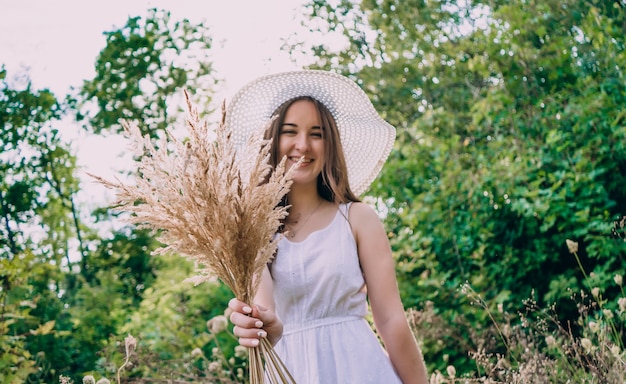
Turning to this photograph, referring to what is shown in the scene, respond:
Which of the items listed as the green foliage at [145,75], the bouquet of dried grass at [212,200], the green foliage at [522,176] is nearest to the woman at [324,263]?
the bouquet of dried grass at [212,200]

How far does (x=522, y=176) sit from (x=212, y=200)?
4.21 meters

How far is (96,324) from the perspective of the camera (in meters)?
6.57

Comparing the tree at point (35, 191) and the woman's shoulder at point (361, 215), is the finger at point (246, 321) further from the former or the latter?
the tree at point (35, 191)

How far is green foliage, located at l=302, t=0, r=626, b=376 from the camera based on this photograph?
17.5 ft

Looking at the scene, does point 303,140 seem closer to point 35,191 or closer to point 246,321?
point 246,321

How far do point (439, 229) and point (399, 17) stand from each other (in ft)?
13.6

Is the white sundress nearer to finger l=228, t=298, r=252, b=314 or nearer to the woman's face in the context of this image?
the woman's face

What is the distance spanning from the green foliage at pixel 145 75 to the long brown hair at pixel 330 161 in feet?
19.7

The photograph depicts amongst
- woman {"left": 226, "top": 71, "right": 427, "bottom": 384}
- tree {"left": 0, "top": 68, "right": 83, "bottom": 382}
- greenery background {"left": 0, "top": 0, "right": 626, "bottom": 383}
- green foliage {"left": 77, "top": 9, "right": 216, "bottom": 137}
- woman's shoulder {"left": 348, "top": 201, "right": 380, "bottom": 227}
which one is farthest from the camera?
green foliage {"left": 77, "top": 9, "right": 216, "bottom": 137}

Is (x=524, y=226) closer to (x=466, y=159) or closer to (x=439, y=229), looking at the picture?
(x=439, y=229)

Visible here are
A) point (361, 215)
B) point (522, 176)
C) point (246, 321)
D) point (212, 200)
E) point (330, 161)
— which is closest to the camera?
point (212, 200)

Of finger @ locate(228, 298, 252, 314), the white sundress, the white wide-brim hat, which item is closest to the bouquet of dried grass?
finger @ locate(228, 298, 252, 314)

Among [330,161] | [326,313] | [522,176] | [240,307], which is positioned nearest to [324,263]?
[326,313]

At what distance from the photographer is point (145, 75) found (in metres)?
8.76
